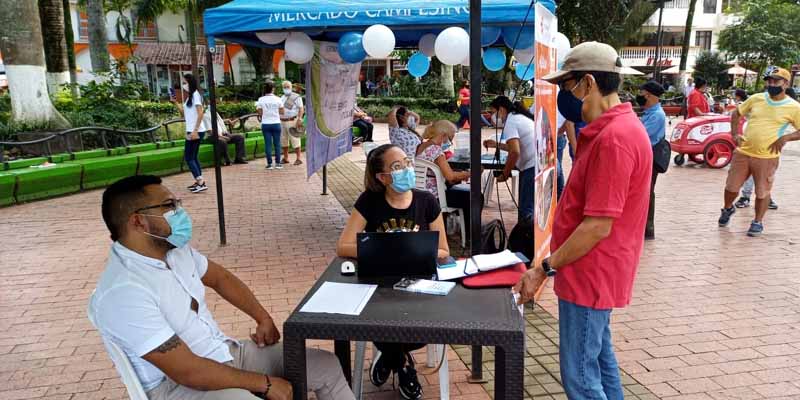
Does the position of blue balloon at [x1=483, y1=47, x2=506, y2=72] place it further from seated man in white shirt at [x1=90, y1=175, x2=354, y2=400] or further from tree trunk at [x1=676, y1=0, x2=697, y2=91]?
tree trunk at [x1=676, y1=0, x2=697, y2=91]

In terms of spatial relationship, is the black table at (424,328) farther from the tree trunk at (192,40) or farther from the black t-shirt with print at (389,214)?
A: the tree trunk at (192,40)

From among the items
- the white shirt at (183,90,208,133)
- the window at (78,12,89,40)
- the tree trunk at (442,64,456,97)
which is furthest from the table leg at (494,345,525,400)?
the window at (78,12,89,40)

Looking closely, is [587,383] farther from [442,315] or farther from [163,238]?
[163,238]

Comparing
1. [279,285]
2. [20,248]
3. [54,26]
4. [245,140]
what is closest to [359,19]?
[279,285]

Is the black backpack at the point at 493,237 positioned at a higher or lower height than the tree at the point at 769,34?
lower

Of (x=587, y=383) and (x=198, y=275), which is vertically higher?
(x=198, y=275)

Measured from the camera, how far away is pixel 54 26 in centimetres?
1230

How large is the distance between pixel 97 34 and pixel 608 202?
18509mm

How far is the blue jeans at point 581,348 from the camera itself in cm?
221

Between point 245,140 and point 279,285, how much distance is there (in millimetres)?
8379

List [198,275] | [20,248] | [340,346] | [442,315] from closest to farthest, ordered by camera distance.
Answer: [442,315] < [198,275] < [340,346] < [20,248]

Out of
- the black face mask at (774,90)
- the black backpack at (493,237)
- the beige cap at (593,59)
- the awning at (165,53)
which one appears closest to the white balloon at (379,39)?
the black backpack at (493,237)

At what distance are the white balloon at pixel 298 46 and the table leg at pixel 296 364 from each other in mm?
4405

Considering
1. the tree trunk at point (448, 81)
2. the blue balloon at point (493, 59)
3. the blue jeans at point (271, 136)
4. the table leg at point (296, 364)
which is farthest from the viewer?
the tree trunk at point (448, 81)
